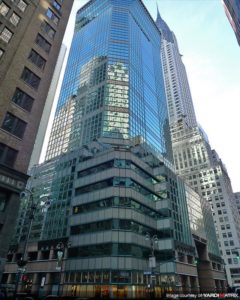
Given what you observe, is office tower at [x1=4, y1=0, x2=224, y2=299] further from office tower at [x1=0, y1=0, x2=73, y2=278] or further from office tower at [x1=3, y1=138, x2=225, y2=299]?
office tower at [x1=0, y1=0, x2=73, y2=278]

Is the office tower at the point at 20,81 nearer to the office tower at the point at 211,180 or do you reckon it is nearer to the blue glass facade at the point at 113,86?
the blue glass facade at the point at 113,86

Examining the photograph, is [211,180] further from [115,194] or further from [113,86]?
[115,194]

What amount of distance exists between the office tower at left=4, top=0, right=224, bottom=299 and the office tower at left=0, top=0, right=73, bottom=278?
18094 millimetres

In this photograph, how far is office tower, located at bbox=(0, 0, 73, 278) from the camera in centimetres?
2580

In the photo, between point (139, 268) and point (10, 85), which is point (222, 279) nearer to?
point (139, 268)

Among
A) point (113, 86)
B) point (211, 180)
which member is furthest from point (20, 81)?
point (211, 180)

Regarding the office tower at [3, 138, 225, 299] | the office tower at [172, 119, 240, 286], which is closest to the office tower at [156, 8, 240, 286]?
the office tower at [172, 119, 240, 286]

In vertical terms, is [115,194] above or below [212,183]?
below

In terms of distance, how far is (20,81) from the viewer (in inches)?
1211

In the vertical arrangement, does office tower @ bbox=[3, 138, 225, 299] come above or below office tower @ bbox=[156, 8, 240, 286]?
below

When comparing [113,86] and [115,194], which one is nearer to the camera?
[115,194]

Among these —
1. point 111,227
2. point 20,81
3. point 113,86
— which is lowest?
point 111,227

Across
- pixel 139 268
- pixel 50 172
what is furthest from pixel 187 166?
pixel 139 268

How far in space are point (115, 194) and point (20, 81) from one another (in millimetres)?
28541
